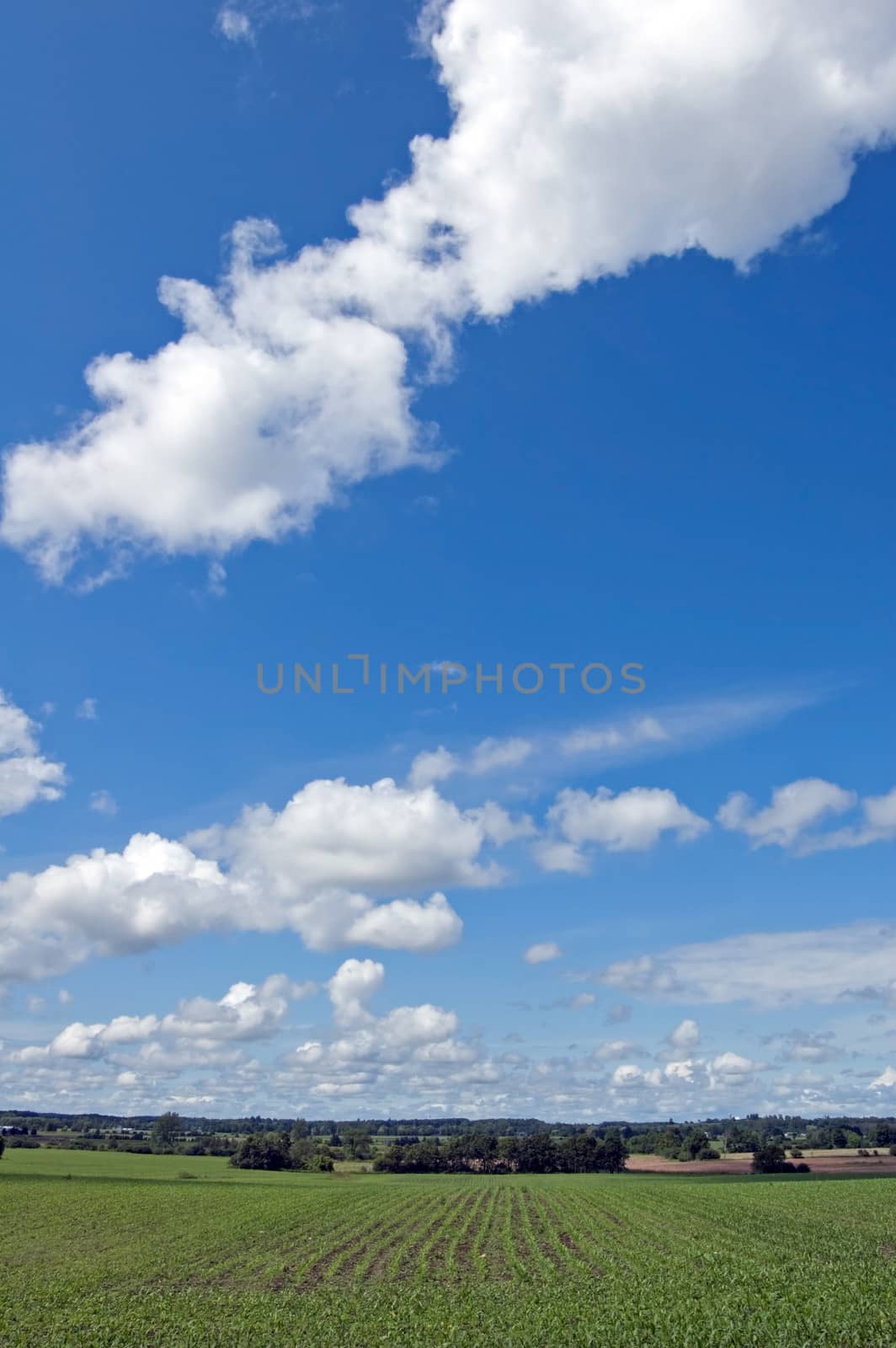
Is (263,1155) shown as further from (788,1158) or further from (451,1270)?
(451,1270)

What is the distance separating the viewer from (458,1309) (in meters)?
38.9

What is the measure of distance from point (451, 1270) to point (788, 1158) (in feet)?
460

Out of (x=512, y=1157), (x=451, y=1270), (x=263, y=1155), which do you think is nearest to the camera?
(x=451, y=1270)

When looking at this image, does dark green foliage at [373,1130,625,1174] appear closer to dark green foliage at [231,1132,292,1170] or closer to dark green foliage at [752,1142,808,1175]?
dark green foliage at [231,1132,292,1170]

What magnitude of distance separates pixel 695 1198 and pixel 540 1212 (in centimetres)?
1970

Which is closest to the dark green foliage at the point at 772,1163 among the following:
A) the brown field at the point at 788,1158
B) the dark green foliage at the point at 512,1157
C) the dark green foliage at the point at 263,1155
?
the brown field at the point at 788,1158

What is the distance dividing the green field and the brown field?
44.5 m

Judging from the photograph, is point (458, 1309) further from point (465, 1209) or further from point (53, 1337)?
point (465, 1209)

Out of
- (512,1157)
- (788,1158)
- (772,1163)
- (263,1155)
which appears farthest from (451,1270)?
(788,1158)

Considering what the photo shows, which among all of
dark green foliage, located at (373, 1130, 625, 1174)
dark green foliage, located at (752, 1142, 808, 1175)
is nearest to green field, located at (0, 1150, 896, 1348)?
dark green foliage, located at (752, 1142, 808, 1175)

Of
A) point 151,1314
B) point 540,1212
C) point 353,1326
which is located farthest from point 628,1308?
point 540,1212

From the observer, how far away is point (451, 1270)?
49750 mm

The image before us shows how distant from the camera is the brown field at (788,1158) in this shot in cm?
13877

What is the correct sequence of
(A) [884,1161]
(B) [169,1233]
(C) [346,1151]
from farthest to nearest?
(C) [346,1151] → (A) [884,1161] → (B) [169,1233]
